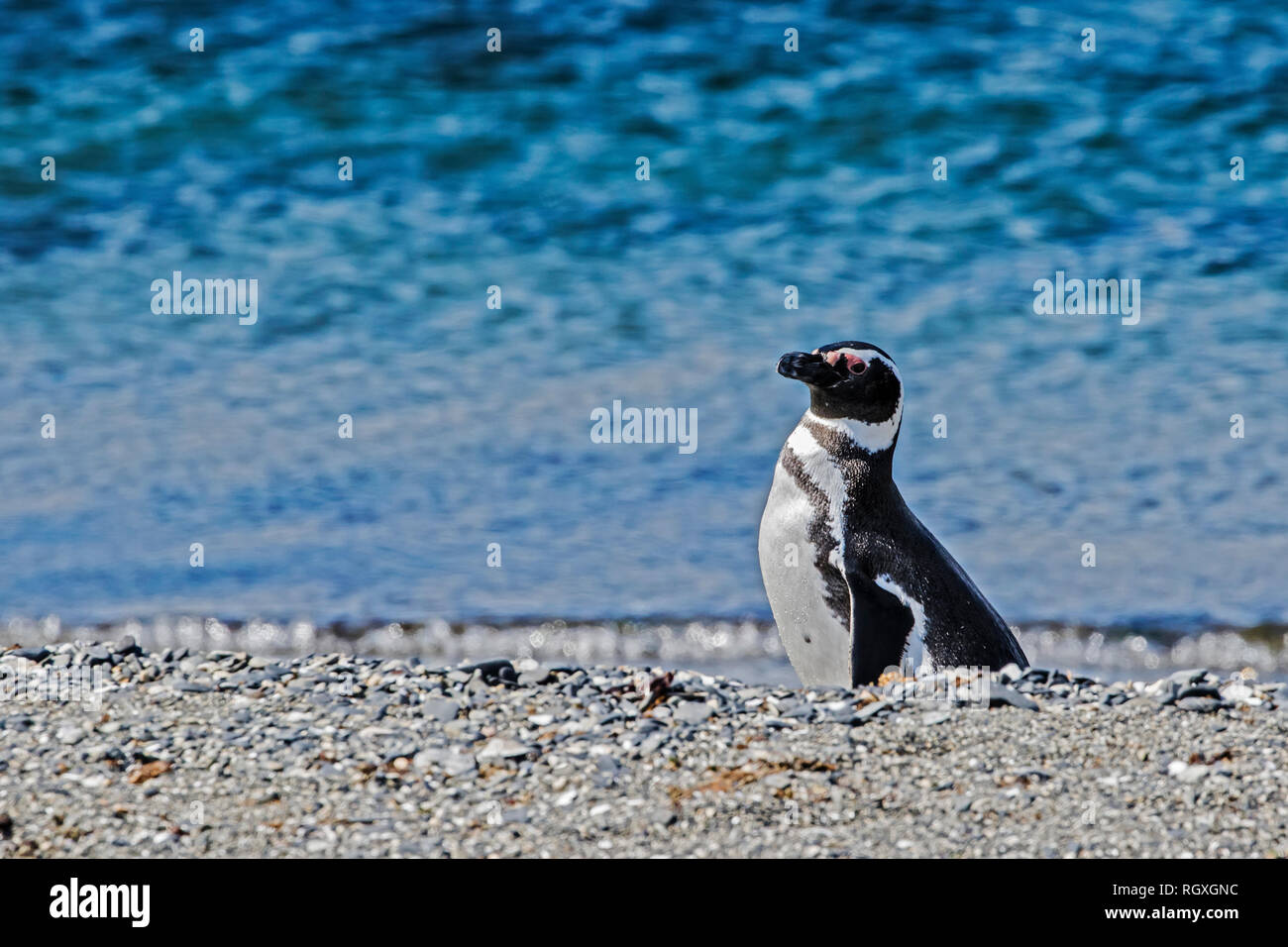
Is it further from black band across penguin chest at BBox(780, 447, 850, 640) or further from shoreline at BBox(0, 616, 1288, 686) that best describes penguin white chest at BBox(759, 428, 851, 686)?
shoreline at BBox(0, 616, 1288, 686)

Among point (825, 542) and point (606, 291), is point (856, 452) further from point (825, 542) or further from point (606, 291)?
point (606, 291)

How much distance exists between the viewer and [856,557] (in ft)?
18.4

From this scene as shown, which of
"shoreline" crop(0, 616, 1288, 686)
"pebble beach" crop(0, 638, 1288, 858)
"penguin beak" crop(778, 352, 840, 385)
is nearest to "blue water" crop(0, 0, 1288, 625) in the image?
"shoreline" crop(0, 616, 1288, 686)

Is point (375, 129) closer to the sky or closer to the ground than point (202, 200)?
closer to the sky

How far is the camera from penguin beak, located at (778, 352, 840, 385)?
5.77 meters

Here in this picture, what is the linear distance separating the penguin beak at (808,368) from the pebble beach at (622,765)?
1.46 metres

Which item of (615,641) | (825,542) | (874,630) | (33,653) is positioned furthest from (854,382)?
(33,653)

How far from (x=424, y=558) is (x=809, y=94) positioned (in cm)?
749

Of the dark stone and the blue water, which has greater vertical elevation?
the blue water

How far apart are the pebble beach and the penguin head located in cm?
139

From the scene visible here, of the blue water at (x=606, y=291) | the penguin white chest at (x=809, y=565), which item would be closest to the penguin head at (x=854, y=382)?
the penguin white chest at (x=809, y=565)

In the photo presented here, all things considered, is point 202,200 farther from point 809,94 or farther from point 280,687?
point 280,687

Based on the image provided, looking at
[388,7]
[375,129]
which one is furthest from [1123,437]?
[388,7]

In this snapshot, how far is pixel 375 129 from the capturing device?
13.6 metres
